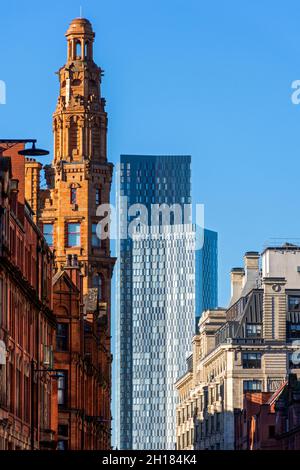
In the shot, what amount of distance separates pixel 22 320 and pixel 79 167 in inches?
3842

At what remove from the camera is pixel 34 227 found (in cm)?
8994

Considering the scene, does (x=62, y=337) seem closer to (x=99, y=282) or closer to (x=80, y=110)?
(x=99, y=282)

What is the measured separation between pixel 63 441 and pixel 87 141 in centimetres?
6956

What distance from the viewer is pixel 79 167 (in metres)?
181

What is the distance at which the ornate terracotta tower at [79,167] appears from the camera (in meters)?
180

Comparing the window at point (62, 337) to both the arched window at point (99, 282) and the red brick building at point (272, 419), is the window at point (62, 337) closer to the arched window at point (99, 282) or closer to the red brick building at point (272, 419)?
the red brick building at point (272, 419)

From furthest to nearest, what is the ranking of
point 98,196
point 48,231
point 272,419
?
point 98,196
point 48,231
point 272,419

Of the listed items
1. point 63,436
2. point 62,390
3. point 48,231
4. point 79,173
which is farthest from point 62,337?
point 79,173

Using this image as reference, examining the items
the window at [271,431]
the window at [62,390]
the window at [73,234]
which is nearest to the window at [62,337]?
Result: the window at [62,390]

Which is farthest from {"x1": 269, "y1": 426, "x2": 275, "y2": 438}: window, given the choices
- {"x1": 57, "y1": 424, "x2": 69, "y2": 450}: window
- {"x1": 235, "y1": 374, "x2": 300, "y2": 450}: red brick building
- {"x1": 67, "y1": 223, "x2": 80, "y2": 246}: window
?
{"x1": 57, "y1": 424, "x2": 69, "y2": 450}: window

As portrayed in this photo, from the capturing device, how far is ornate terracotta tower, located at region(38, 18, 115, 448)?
180 m

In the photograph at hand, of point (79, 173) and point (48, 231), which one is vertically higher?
point (79, 173)

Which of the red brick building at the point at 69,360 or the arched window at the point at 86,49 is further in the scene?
the arched window at the point at 86,49

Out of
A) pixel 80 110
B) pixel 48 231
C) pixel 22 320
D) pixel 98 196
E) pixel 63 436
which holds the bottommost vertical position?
pixel 63 436
